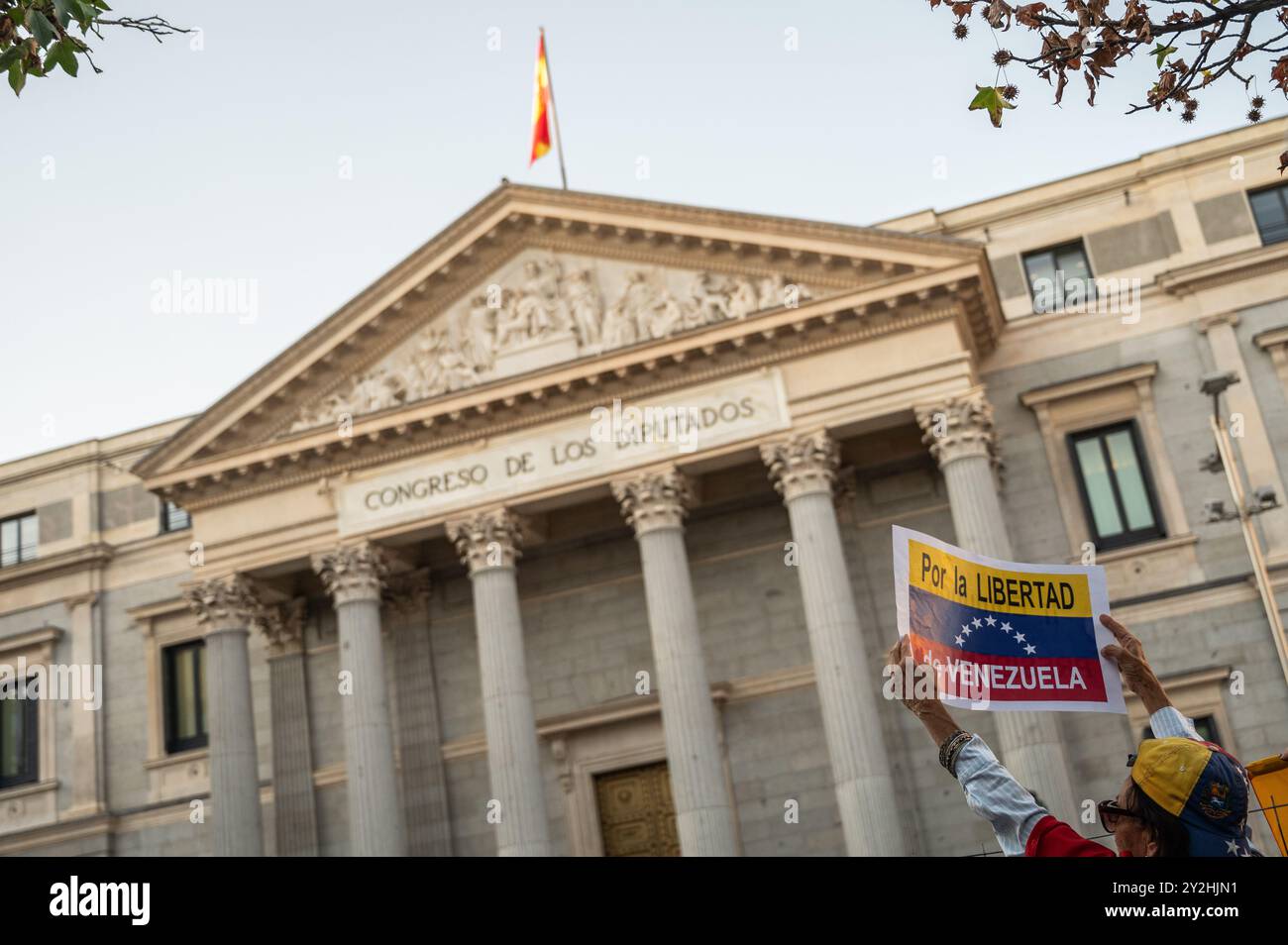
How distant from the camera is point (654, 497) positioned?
26.2m

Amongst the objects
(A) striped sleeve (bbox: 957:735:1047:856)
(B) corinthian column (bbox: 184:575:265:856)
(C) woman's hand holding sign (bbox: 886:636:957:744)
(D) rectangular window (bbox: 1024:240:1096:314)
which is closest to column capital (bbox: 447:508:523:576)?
(B) corinthian column (bbox: 184:575:265:856)

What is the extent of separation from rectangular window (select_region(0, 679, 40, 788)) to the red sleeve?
33519 millimetres

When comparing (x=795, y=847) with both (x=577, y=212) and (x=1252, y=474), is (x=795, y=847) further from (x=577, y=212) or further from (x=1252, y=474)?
(x=577, y=212)

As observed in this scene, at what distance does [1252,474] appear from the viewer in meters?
26.9

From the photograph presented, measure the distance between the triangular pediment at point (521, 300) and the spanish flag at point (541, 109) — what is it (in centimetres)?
369

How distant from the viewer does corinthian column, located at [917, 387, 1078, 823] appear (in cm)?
2292

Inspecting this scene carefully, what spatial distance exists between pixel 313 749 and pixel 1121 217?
20.5m

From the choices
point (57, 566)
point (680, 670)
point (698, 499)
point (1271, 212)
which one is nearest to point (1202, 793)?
point (680, 670)

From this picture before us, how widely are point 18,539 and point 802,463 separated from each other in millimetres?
21537

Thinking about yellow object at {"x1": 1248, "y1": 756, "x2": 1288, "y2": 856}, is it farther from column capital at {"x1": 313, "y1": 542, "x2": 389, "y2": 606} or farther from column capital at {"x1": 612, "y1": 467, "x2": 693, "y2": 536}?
column capital at {"x1": 313, "y1": 542, "x2": 389, "y2": 606}

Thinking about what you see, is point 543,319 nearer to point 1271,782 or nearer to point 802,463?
point 802,463
